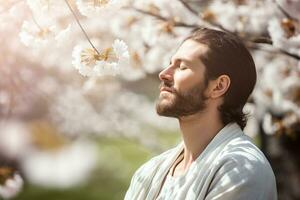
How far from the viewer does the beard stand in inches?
117

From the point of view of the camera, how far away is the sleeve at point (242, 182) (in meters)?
2.72

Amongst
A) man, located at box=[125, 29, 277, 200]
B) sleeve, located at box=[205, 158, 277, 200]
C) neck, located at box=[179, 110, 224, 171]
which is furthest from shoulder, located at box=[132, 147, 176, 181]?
sleeve, located at box=[205, 158, 277, 200]

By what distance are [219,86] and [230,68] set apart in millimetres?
85

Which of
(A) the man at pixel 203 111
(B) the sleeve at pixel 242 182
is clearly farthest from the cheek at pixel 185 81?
(B) the sleeve at pixel 242 182

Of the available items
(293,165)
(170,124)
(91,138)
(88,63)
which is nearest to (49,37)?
(88,63)

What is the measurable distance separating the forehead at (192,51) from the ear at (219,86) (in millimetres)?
107

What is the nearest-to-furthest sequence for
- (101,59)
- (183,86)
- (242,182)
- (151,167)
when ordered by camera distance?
(242,182) → (101,59) → (183,86) → (151,167)

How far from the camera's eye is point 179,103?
2963 millimetres

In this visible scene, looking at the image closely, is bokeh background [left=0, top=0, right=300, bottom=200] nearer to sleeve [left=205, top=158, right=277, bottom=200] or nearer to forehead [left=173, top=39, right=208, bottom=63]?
forehead [left=173, top=39, right=208, bottom=63]

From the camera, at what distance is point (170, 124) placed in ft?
56.6

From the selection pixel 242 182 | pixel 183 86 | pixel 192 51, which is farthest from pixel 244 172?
pixel 192 51

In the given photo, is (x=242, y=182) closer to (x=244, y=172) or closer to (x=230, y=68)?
(x=244, y=172)

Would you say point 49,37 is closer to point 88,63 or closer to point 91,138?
point 88,63

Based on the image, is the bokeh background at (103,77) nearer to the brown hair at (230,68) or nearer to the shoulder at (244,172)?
the brown hair at (230,68)
